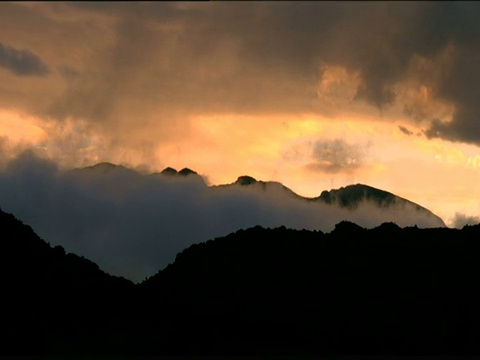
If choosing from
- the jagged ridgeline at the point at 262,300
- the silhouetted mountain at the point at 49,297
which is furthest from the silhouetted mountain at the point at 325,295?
the silhouetted mountain at the point at 49,297

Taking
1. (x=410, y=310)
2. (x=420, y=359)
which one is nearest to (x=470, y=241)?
(x=410, y=310)

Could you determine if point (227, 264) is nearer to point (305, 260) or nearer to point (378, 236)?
point (305, 260)

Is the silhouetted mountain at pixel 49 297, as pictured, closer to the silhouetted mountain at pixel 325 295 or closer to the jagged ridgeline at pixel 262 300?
the jagged ridgeline at pixel 262 300

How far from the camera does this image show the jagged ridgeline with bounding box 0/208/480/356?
102750mm

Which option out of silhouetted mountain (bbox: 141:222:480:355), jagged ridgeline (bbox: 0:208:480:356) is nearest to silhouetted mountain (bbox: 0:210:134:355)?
jagged ridgeline (bbox: 0:208:480:356)

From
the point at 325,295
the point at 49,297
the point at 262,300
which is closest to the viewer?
the point at 49,297

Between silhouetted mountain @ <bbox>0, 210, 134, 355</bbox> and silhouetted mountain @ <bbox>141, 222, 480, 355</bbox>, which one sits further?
silhouetted mountain @ <bbox>141, 222, 480, 355</bbox>

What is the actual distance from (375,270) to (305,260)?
8301mm

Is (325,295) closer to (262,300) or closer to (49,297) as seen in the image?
(262,300)

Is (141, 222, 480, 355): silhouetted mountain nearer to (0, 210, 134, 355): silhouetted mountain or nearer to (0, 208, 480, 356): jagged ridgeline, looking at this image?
(0, 208, 480, 356): jagged ridgeline

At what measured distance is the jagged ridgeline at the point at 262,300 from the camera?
4045 inches

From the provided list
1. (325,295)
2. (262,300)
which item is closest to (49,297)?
(262,300)

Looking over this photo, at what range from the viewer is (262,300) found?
10906cm

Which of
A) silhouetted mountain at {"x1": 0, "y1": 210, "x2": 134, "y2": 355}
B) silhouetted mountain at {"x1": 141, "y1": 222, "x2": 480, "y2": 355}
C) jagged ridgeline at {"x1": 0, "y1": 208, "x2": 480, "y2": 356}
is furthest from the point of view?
silhouetted mountain at {"x1": 141, "y1": 222, "x2": 480, "y2": 355}
